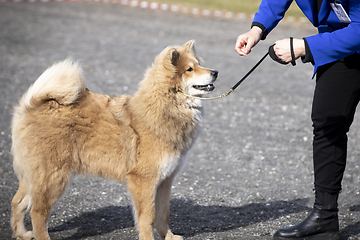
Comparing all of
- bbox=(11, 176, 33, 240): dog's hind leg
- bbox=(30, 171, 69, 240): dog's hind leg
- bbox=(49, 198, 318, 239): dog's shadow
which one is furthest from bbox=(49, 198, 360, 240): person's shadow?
bbox=(30, 171, 69, 240): dog's hind leg

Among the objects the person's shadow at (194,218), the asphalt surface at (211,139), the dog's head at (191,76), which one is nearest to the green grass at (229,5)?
the asphalt surface at (211,139)

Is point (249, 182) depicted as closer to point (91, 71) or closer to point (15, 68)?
point (91, 71)

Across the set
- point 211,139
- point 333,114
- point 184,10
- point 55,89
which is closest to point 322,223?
point 333,114

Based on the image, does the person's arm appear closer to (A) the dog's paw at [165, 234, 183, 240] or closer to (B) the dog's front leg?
(B) the dog's front leg

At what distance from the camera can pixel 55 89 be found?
3020mm

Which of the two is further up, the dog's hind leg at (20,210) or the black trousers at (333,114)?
the black trousers at (333,114)

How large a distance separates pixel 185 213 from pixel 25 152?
67.1 inches

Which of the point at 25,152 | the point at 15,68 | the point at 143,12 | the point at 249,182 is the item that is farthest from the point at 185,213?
the point at 143,12

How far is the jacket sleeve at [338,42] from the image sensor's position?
243cm

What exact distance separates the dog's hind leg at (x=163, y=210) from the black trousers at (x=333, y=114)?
129cm

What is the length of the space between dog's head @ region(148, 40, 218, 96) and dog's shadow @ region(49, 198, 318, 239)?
130cm

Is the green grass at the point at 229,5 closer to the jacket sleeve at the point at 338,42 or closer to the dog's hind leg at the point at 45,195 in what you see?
the jacket sleeve at the point at 338,42

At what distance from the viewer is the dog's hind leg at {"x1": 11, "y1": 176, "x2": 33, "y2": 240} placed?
3211mm

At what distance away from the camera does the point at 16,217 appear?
3.22 m
